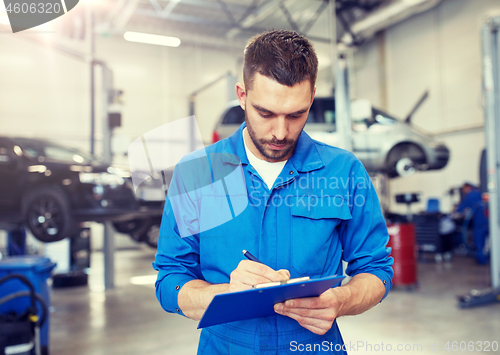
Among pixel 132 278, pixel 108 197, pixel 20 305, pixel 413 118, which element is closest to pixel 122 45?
pixel 108 197

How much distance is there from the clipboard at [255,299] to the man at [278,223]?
0.41ft

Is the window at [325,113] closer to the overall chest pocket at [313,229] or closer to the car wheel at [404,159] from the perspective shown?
the car wheel at [404,159]

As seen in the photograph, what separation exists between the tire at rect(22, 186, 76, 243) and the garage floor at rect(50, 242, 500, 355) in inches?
34.0

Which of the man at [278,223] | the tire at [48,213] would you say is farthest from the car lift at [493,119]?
the tire at [48,213]

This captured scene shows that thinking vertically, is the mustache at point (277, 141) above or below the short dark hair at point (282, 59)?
below

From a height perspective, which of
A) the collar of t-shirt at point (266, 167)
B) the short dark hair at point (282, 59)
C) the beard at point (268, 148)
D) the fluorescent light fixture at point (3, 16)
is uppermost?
the fluorescent light fixture at point (3, 16)

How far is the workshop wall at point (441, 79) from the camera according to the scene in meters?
7.85

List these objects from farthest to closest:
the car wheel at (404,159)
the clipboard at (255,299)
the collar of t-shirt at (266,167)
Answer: the car wheel at (404,159), the collar of t-shirt at (266,167), the clipboard at (255,299)

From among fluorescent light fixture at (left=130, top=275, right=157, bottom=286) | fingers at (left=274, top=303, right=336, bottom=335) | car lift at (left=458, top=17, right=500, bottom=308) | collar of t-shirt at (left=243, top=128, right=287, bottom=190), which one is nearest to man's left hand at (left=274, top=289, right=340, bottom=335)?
fingers at (left=274, top=303, right=336, bottom=335)

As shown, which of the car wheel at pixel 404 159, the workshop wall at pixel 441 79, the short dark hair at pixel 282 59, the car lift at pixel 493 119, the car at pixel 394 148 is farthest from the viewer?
the workshop wall at pixel 441 79

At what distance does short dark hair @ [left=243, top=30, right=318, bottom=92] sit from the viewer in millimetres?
857

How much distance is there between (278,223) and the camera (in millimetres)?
913

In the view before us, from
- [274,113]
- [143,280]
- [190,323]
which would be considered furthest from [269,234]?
[143,280]

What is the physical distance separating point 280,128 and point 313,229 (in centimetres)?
27
